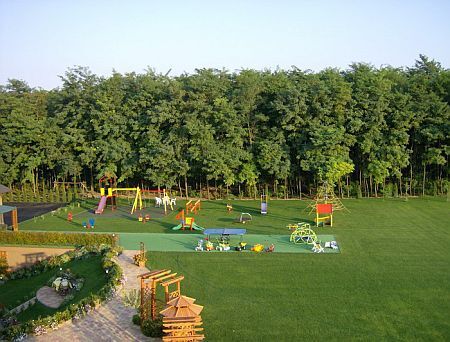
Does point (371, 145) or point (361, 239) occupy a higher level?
point (371, 145)

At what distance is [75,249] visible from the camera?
823 inches

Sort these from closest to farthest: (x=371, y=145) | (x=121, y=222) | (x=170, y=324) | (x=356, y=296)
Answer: (x=170, y=324)
(x=356, y=296)
(x=121, y=222)
(x=371, y=145)

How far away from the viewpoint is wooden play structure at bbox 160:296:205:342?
1134cm

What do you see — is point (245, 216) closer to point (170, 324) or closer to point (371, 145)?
point (371, 145)

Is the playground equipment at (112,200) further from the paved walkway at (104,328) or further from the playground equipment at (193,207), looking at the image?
the paved walkway at (104,328)

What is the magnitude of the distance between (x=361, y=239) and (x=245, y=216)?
7257 mm

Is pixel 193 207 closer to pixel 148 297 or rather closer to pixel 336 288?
pixel 148 297

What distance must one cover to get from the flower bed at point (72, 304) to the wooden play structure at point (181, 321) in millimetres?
3536

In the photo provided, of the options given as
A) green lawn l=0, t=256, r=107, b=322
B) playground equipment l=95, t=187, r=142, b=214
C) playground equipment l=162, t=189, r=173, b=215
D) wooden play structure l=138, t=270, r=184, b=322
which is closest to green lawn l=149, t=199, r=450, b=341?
wooden play structure l=138, t=270, r=184, b=322

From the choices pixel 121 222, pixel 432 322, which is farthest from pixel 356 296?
pixel 121 222

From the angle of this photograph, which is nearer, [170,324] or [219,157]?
[170,324]

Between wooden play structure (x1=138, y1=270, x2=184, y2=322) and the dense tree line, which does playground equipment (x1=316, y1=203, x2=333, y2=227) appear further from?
wooden play structure (x1=138, y1=270, x2=184, y2=322)

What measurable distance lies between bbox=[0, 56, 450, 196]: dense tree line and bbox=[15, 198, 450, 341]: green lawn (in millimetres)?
6845

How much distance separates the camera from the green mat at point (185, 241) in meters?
20.7
